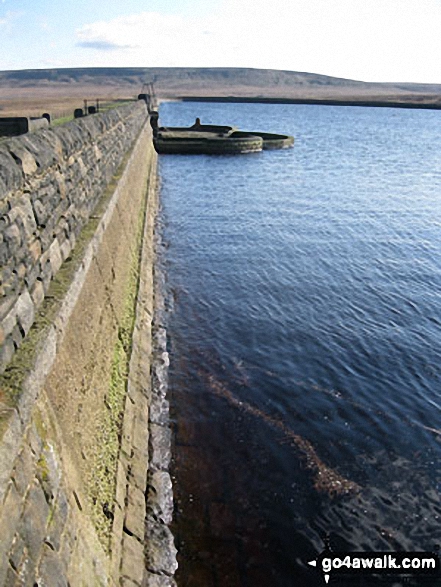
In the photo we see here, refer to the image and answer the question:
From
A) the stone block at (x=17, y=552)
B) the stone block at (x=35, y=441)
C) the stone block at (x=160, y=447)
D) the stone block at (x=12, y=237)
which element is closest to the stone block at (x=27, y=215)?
the stone block at (x=12, y=237)

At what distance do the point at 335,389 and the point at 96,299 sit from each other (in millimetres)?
5623

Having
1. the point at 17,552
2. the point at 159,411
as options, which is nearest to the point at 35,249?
the point at 17,552

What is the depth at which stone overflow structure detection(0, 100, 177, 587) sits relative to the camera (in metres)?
3.69

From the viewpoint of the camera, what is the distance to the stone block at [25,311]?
14.4 feet

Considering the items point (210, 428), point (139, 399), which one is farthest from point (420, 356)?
point (139, 399)

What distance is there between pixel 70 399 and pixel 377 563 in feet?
15.6

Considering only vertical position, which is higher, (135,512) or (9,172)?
(9,172)

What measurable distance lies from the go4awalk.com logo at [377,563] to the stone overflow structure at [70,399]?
210 cm

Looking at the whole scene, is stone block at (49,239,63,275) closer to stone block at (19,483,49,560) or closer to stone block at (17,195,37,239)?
stone block at (17,195,37,239)

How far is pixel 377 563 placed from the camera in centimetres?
662

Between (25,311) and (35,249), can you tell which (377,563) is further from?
(35,249)

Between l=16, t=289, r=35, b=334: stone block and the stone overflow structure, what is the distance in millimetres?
17

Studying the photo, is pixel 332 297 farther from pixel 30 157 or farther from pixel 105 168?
pixel 30 157

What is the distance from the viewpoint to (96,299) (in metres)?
7.16
